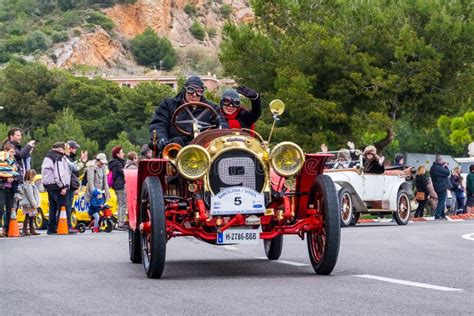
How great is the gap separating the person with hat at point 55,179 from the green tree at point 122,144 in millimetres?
79225

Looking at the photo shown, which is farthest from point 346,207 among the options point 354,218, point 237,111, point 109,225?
point 237,111

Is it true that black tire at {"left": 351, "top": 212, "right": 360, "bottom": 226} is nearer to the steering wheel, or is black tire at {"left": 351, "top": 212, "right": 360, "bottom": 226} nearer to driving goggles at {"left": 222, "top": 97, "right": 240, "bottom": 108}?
driving goggles at {"left": 222, "top": 97, "right": 240, "bottom": 108}

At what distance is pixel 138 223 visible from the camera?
12.1 m

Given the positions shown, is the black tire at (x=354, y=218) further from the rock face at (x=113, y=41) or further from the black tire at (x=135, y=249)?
the rock face at (x=113, y=41)

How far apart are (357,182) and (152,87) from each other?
299 ft

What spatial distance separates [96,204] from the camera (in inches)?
1017

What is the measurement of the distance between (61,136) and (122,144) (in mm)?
5216

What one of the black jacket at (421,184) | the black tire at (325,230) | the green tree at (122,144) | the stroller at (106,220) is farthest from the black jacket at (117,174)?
the green tree at (122,144)

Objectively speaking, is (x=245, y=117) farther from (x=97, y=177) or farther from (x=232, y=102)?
(x=97, y=177)

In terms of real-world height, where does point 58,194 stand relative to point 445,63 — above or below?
below

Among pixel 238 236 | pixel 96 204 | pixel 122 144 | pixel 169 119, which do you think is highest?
pixel 122 144

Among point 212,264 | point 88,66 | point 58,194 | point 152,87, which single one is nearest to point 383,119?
point 58,194

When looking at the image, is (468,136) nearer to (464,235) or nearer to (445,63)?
(445,63)

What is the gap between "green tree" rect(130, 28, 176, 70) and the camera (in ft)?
625
